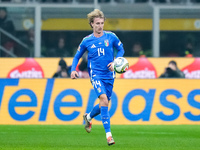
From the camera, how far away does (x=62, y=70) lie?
1722 cm

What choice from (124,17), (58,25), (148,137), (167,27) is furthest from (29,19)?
(148,137)

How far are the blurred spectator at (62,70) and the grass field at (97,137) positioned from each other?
3.34 metres

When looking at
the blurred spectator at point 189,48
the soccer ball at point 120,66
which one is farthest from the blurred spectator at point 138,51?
the soccer ball at point 120,66

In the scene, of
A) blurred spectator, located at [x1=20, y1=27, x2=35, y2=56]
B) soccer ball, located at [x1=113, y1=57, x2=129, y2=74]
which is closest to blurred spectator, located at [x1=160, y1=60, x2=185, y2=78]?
blurred spectator, located at [x1=20, y1=27, x2=35, y2=56]

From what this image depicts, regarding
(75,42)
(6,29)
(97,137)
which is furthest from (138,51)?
(97,137)

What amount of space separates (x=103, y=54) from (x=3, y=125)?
15.9 ft

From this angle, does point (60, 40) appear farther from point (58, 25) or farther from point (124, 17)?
point (124, 17)

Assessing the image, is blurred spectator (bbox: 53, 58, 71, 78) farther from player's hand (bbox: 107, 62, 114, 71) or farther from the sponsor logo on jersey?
player's hand (bbox: 107, 62, 114, 71)

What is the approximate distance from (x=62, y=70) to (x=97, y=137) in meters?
6.27

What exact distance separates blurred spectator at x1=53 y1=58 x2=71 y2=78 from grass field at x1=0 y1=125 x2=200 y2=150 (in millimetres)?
3337

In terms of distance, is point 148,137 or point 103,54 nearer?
point 103,54

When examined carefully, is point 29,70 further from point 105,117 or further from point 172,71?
point 105,117

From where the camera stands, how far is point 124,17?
844 inches

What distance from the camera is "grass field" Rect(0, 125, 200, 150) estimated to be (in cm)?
941
